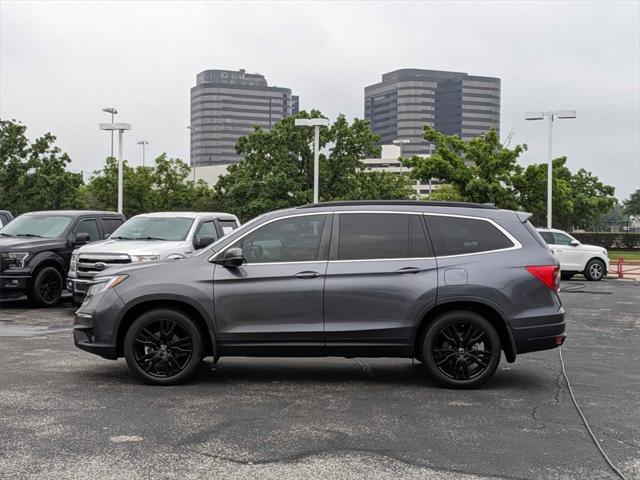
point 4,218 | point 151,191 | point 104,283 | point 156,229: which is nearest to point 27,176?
point 151,191

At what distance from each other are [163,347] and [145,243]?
622 centimetres

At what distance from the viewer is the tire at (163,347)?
7504mm

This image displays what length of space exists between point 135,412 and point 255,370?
2.19 meters

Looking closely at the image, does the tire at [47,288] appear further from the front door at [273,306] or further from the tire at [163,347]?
the front door at [273,306]

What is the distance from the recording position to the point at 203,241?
12.8 m

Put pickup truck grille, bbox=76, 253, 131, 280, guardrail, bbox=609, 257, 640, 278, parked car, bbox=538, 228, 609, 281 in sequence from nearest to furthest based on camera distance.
Result: pickup truck grille, bbox=76, 253, 131, 280 < parked car, bbox=538, 228, 609, 281 < guardrail, bbox=609, 257, 640, 278

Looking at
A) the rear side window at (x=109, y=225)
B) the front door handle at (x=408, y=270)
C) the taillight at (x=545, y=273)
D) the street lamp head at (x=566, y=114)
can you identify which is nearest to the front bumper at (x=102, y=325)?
the front door handle at (x=408, y=270)

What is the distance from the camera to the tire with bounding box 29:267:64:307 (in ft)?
48.3

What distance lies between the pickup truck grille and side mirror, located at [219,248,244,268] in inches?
236

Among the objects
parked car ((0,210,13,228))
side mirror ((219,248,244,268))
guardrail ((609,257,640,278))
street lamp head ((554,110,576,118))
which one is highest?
street lamp head ((554,110,576,118))

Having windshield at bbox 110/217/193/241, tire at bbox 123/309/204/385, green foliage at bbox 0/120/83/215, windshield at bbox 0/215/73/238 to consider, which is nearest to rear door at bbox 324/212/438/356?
tire at bbox 123/309/204/385

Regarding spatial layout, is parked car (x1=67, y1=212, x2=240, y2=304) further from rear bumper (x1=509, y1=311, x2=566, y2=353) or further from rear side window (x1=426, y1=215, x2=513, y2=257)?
rear bumper (x1=509, y1=311, x2=566, y2=353)

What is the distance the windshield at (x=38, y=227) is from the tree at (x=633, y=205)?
93.1 metres

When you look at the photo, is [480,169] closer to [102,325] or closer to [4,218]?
[4,218]
